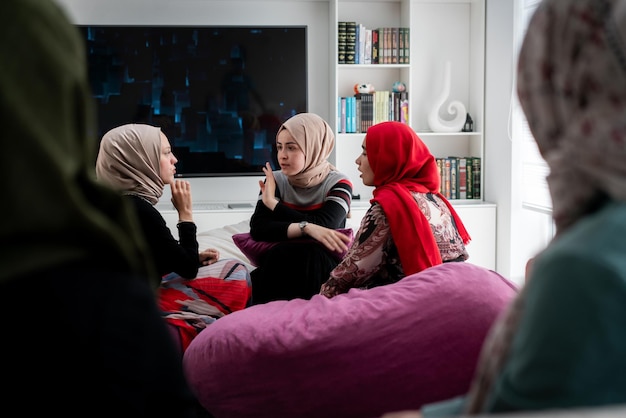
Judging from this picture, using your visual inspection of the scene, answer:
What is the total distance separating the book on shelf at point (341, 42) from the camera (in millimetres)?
5191

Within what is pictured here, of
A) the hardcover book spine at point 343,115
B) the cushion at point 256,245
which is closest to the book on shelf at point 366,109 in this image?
the hardcover book spine at point 343,115

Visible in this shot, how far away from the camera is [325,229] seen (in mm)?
3223

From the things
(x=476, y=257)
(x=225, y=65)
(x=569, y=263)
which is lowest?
(x=476, y=257)

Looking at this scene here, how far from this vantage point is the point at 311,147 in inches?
142

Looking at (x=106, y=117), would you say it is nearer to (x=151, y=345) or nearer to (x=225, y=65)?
(x=225, y=65)

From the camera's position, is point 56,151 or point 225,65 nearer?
point 56,151

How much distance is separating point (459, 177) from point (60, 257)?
4.86 m

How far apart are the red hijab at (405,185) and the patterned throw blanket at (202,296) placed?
0.63 meters

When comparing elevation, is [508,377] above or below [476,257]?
above

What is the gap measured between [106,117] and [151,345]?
14.8 feet

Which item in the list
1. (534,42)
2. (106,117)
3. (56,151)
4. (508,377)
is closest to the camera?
(56,151)

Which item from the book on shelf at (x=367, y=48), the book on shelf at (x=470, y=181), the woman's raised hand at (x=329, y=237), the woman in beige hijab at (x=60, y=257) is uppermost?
the book on shelf at (x=367, y=48)

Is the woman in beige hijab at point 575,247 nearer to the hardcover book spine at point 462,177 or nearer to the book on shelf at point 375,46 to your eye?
the book on shelf at point 375,46

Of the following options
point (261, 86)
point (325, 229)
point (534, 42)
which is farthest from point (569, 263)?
point (261, 86)
